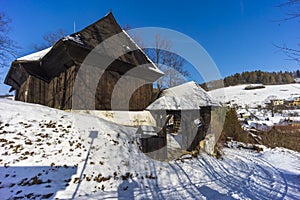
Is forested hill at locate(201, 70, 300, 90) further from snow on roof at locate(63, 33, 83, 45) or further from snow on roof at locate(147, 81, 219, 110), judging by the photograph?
snow on roof at locate(63, 33, 83, 45)

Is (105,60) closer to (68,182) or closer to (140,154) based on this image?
(140,154)

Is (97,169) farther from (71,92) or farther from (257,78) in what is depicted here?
(257,78)

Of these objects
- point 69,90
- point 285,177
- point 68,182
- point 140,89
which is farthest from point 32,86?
point 285,177

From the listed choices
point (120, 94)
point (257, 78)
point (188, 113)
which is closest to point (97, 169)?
point (188, 113)

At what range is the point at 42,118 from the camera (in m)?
6.16

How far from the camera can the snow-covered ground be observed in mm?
3643

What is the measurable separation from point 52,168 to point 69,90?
5750 mm

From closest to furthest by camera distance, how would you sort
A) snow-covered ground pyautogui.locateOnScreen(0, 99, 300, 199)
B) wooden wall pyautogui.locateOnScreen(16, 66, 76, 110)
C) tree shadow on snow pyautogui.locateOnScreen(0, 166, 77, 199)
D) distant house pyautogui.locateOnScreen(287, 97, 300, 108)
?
tree shadow on snow pyautogui.locateOnScreen(0, 166, 77, 199) → snow-covered ground pyautogui.locateOnScreen(0, 99, 300, 199) → wooden wall pyautogui.locateOnScreen(16, 66, 76, 110) → distant house pyautogui.locateOnScreen(287, 97, 300, 108)

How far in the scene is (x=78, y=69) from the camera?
28.6 feet

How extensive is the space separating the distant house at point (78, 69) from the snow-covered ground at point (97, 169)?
8.89 feet

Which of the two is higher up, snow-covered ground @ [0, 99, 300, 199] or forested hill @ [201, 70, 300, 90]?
forested hill @ [201, 70, 300, 90]

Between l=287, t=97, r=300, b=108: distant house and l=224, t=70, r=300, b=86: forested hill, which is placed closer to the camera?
l=287, t=97, r=300, b=108: distant house

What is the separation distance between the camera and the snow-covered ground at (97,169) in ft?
12.0

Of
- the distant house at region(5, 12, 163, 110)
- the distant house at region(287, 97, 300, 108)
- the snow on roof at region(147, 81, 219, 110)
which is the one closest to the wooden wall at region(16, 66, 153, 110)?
the distant house at region(5, 12, 163, 110)
